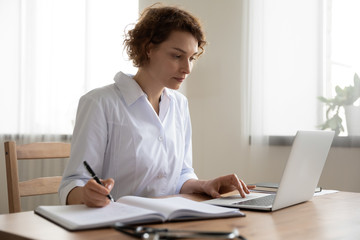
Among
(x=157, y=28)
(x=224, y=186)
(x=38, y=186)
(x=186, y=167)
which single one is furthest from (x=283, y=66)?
(x=38, y=186)

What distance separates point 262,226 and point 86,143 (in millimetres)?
686

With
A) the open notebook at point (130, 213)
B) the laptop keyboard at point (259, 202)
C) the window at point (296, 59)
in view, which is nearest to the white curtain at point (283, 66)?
the window at point (296, 59)

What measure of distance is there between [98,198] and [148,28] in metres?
0.81

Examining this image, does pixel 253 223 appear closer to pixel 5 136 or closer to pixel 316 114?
pixel 316 114

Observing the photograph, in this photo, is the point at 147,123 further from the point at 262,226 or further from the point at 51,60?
the point at 51,60

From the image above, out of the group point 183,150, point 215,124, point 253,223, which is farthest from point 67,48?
point 253,223

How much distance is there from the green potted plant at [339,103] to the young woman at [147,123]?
4.28ft

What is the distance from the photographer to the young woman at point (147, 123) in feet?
4.94

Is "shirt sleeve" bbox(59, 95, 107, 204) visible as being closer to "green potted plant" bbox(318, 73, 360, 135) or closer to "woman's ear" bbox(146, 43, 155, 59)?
"woman's ear" bbox(146, 43, 155, 59)

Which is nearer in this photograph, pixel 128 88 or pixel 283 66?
pixel 128 88

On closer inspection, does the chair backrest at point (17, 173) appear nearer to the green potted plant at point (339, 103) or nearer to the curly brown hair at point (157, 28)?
the curly brown hair at point (157, 28)

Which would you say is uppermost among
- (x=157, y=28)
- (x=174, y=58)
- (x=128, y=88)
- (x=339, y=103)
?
(x=157, y=28)

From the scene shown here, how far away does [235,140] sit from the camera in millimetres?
3258

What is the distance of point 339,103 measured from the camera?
2.79 metres
